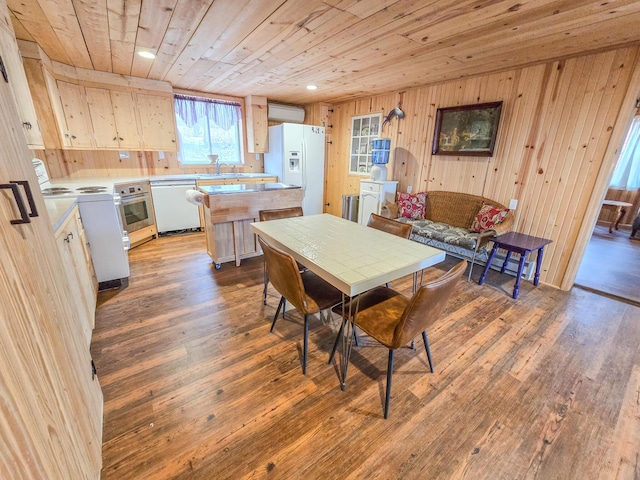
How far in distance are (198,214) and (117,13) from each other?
2901 mm

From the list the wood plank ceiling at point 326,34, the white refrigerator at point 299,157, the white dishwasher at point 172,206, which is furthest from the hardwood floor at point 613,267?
the white dishwasher at point 172,206

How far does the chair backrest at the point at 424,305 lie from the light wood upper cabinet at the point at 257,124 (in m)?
4.78

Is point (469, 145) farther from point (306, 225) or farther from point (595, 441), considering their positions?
point (595, 441)

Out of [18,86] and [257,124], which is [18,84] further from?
[257,124]

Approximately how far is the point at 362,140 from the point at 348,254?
3997 millimetres

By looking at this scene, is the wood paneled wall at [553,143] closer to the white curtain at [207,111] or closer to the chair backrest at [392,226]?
the chair backrest at [392,226]

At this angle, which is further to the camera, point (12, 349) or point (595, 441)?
point (595, 441)

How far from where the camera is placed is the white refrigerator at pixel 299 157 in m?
5.02

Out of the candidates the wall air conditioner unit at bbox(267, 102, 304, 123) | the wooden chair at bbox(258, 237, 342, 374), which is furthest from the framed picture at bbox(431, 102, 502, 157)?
the wall air conditioner unit at bbox(267, 102, 304, 123)

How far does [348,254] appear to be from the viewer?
171cm

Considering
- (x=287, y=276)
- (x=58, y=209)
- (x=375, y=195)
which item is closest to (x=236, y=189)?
(x=58, y=209)

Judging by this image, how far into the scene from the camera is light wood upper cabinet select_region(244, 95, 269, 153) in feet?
16.5

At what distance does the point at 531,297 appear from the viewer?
2.82m

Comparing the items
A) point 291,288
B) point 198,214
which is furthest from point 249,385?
point 198,214
